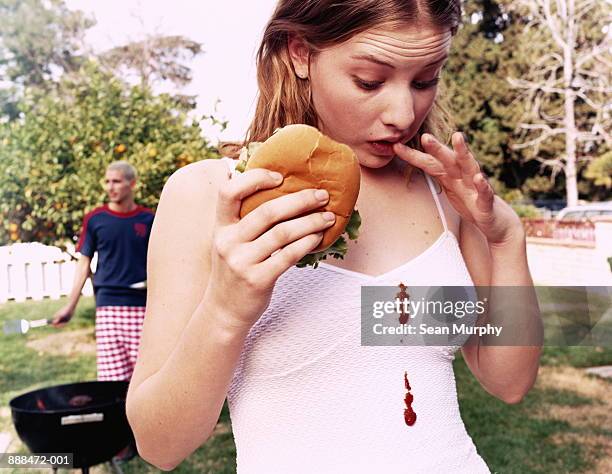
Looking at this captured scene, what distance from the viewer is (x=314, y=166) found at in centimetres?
72

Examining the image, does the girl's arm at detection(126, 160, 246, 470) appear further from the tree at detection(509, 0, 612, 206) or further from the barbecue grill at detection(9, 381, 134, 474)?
the tree at detection(509, 0, 612, 206)

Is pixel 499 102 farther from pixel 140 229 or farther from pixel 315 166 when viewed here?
pixel 315 166

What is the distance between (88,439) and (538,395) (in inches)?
127

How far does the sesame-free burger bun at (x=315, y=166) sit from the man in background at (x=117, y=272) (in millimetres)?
3140

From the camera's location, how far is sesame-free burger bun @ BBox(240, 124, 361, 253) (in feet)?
2.29

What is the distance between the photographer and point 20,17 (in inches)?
658

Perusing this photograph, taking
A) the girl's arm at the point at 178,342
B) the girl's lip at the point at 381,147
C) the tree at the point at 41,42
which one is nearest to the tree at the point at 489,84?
the tree at the point at 41,42

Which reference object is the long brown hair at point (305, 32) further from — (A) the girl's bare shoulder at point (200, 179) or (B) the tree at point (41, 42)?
(B) the tree at point (41, 42)

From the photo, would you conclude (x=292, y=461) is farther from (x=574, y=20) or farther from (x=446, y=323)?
(x=574, y=20)

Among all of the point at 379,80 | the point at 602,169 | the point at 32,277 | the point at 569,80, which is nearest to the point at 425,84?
the point at 379,80

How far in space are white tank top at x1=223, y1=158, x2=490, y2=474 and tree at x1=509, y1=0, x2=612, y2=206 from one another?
1625cm

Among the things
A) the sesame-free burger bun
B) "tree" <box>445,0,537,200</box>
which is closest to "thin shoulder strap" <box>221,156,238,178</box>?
the sesame-free burger bun

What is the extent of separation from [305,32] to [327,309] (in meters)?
0.36

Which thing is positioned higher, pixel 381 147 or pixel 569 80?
pixel 381 147
